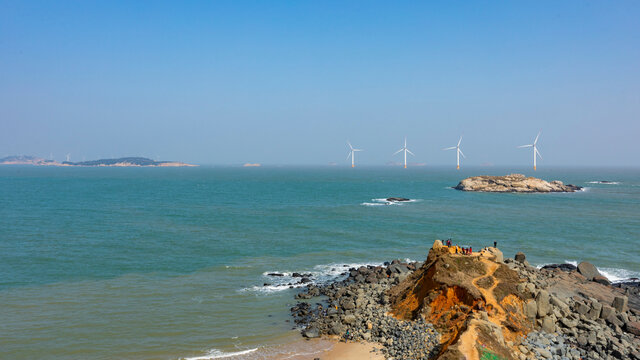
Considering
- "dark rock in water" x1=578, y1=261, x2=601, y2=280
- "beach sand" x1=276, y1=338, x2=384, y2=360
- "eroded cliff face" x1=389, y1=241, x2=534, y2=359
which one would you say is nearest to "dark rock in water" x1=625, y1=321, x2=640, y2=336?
"eroded cliff face" x1=389, y1=241, x2=534, y2=359

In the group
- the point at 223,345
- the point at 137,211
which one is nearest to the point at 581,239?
the point at 223,345

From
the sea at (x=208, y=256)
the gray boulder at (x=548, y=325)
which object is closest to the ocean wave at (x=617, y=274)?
the sea at (x=208, y=256)

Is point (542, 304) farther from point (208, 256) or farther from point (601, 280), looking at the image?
point (208, 256)

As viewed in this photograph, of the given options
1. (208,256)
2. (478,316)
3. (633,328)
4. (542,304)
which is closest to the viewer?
(478,316)

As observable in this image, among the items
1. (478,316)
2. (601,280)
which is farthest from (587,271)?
(478,316)

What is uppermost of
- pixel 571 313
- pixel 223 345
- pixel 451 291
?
pixel 451 291

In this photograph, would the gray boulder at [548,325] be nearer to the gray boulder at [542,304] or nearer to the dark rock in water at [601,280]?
the gray boulder at [542,304]

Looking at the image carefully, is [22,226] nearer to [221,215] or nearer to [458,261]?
[221,215]

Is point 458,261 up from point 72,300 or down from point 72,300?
up
